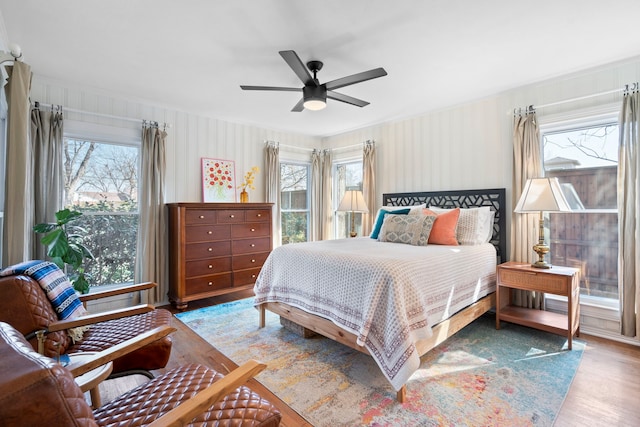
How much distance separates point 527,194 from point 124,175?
15.0 ft

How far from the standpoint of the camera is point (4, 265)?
6.13ft

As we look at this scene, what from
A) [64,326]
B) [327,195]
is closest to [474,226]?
[327,195]

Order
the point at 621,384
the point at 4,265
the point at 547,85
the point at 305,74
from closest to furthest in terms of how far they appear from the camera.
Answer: the point at 4,265
the point at 621,384
the point at 305,74
the point at 547,85

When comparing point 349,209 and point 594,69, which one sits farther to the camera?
point 349,209

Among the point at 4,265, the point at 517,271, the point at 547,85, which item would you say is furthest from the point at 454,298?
the point at 4,265

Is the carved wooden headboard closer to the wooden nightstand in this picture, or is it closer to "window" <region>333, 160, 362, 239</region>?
the wooden nightstand

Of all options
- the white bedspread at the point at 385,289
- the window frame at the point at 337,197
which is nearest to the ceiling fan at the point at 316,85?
the white bedspread at the point at 385,289

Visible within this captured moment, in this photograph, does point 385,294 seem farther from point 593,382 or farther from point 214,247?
point 214,247

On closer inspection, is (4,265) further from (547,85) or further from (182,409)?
(547,85)

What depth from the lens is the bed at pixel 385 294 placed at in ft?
6.34

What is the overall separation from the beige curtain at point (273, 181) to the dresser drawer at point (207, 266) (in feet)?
3.63

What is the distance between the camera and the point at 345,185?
561 centimetres

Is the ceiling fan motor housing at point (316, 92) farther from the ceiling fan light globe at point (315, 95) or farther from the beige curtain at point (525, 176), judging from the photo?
the beige curtain at point (525, 176)

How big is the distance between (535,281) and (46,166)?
196 inches
